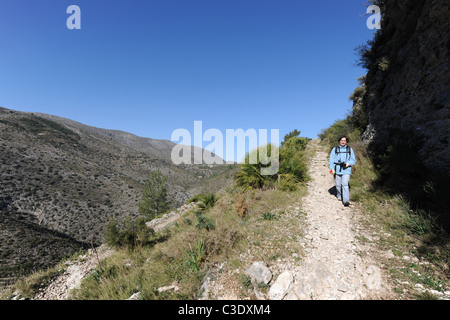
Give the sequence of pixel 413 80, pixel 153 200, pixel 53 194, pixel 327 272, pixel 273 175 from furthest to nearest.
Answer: pixel 153 200, pixel 53 194, pixel 273 175, pixel 413 80, pixel 327 272

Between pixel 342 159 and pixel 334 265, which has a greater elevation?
pixel 342 159

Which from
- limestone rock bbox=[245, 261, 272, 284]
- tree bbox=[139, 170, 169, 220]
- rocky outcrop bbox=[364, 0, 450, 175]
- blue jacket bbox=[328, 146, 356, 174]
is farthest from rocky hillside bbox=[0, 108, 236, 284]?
rocky outcrop bbox=[364, 0, 450, 175]

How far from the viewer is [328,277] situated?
116 inches

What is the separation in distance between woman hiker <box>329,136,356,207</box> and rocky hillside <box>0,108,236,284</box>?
27.8 metres

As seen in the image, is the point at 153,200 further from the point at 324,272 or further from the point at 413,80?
the point at 413,80

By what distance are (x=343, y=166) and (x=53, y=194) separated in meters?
52.1

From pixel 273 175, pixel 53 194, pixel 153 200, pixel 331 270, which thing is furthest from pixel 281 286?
pixel 53 194

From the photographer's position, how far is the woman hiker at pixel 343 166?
19.3ft

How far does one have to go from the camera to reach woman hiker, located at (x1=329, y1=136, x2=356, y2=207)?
5874mm

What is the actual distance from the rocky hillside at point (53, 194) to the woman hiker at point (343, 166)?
27817 mm

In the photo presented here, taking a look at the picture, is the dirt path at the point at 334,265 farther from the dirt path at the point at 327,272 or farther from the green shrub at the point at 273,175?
the green shrub at the point at 273,175

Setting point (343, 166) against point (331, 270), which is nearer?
point (331, 270)

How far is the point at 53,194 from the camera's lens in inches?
1508
